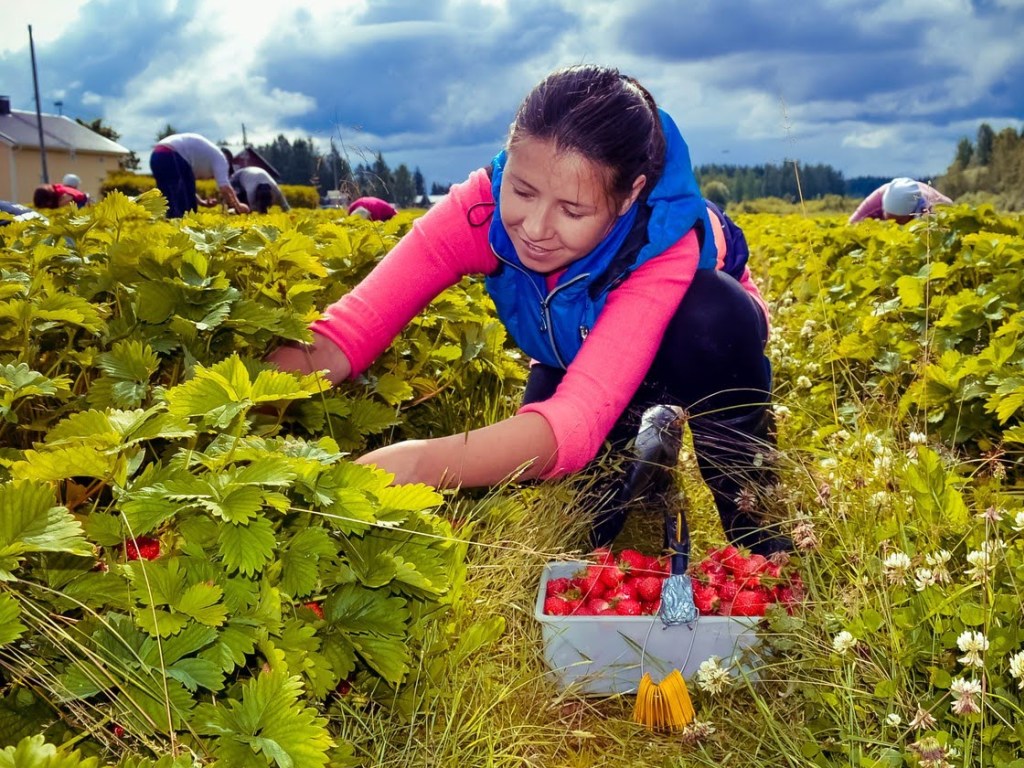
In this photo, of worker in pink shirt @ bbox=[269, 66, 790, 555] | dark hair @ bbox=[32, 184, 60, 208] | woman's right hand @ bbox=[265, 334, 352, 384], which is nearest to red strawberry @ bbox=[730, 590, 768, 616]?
worker in pink shirt @ bbox=[269, 66, 790, 555]

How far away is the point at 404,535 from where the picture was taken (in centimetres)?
141

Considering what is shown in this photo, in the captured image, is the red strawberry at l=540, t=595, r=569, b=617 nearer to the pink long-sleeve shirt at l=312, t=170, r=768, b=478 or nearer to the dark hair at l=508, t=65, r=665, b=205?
the pink long-sleeve shirt at l=312, t=170, r=768, b=478

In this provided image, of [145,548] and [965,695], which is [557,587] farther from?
[145,548]

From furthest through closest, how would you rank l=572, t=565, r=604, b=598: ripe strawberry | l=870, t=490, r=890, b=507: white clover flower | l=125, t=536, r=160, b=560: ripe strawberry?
l=572, t=565, r=604, b=598: ripe strawberry < l=870, t=490, r=890, b=507: white clover flower < l=125, t=536, r=160, b=560: ripe strawberry

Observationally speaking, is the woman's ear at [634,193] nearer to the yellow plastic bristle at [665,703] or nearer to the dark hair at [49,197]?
the yellow plastic bristle at [665,703]

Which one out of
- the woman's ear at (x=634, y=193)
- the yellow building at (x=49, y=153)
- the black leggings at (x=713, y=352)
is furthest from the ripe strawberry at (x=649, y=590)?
the yellow building at (x=49, y=153)

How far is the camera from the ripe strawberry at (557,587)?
7.68 ft

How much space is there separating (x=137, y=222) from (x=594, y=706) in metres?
1.67

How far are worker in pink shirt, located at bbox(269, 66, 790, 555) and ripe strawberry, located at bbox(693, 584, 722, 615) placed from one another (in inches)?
6.2

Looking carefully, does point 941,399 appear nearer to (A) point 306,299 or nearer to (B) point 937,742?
(B) point 937,742

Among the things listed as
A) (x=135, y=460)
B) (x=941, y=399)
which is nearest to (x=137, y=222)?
(x=135, y=460)

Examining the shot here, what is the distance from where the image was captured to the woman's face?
7.09 feet

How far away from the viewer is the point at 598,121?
2174 millimetres

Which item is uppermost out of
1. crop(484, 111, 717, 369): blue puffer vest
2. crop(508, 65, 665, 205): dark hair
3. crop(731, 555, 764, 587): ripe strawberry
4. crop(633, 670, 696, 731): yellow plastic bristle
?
crop(508, 65, 665, 205): dark hair
